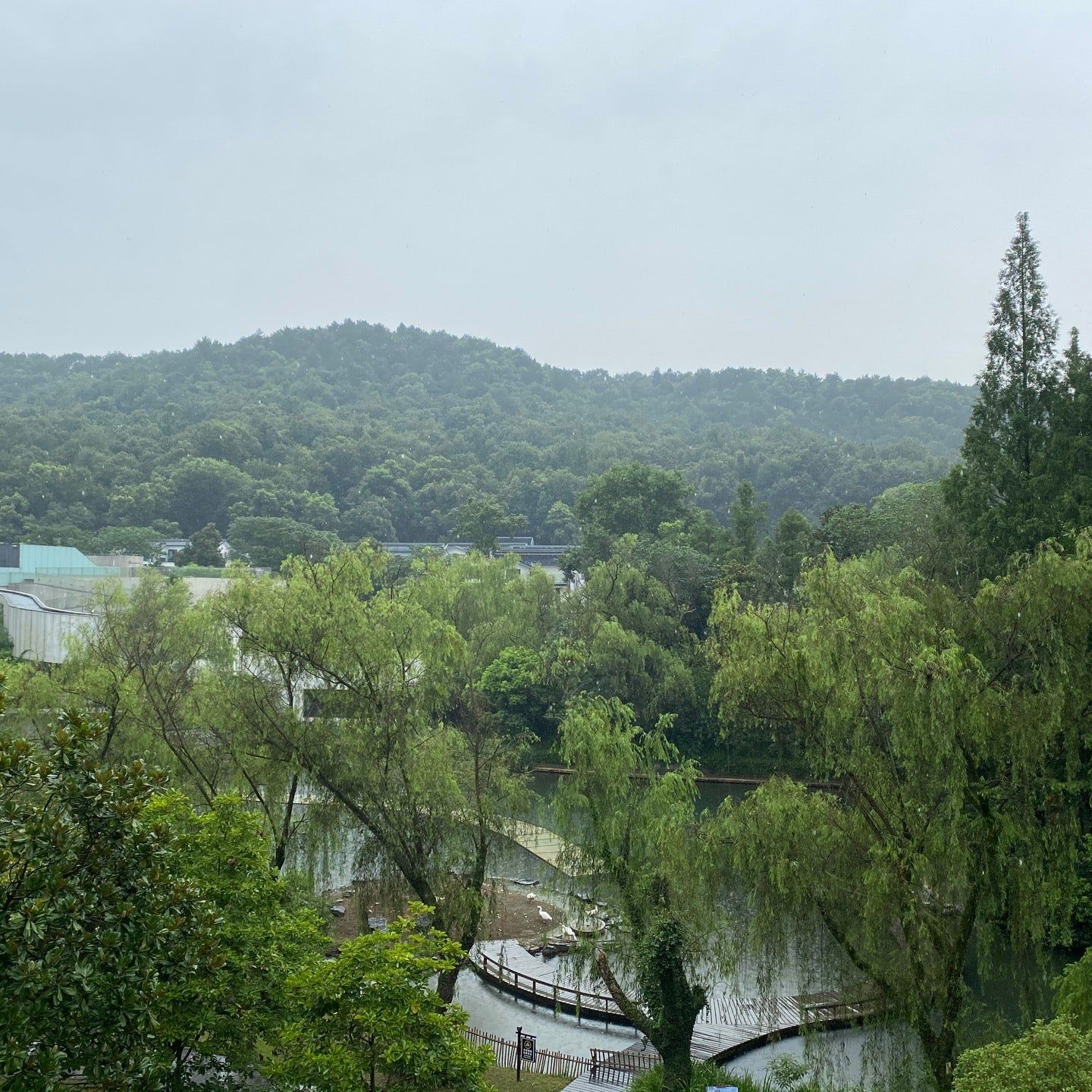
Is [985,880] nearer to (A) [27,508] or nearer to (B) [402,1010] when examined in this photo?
(B) [402,1010]

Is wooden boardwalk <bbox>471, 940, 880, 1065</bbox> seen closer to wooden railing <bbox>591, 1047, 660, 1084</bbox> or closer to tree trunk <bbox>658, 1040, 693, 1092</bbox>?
wooden railing <bbox>591, 1047, 660, 1084</bbox>

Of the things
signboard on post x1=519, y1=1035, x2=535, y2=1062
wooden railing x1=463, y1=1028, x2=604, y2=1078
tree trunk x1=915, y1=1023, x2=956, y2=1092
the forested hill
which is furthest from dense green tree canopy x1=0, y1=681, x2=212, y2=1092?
the forested hill

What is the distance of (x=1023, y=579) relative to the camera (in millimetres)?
12703

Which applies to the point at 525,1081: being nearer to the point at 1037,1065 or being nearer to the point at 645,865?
the point at 645,865

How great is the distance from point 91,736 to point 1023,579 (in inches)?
406

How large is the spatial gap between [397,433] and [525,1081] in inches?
3411

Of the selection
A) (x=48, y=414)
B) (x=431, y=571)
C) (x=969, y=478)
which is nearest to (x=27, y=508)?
(x=48, y=414)

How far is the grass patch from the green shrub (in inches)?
285

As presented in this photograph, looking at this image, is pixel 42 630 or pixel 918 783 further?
Answer: pixel 42 630

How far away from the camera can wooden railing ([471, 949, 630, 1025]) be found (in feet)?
51.9

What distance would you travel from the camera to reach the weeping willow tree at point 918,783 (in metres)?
11.0

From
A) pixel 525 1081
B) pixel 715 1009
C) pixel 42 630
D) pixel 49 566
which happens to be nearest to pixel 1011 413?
pixel 715 1009

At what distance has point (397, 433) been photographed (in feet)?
320

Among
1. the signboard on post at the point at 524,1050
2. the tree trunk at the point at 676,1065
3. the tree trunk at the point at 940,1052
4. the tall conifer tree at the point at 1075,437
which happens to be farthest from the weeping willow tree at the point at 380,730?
the tall conifer tree at the point at 1075,437
